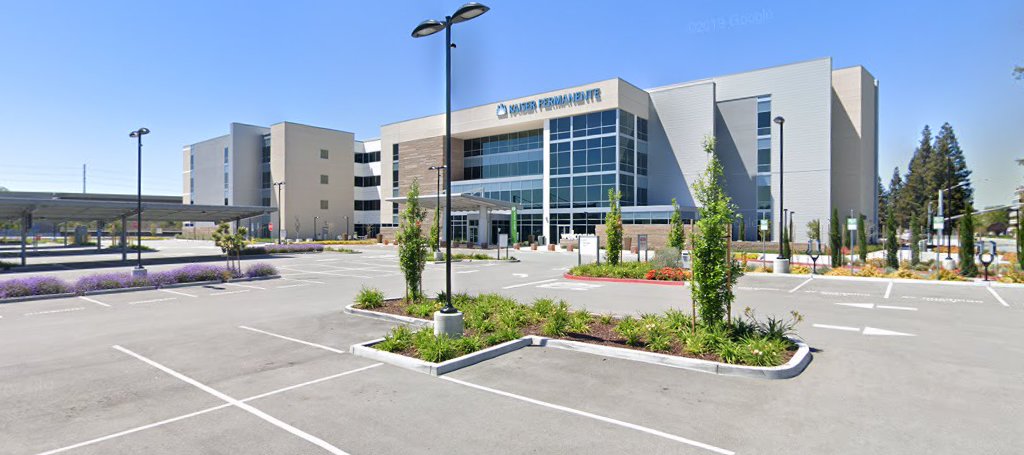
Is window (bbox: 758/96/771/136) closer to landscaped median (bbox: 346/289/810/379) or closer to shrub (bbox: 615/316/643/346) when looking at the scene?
landscaped median (bbox: 346/289/810/379)

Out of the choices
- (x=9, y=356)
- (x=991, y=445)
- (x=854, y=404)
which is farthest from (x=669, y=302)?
(x=9, y=356)

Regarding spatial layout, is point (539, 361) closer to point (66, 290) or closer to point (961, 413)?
point (961, 413)

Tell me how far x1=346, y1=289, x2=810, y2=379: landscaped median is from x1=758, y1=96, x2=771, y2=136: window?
44.0m

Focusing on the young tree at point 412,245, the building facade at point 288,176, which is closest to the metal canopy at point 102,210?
A: the young tree at point 412,245

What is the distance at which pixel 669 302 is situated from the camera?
48.5 feet

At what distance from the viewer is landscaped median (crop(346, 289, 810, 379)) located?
7.67m

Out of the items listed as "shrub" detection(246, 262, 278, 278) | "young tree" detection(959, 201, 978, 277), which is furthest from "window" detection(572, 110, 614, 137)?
"shrub" detection(246, 262, 278, 278)

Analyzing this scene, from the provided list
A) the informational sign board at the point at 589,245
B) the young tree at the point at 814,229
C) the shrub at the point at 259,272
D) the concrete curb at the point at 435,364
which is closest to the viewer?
the concrete curb at the point at 435,364

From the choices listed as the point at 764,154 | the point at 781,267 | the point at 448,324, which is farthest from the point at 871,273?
the point at 764,154

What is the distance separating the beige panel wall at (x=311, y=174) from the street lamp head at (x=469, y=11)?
6816 cm

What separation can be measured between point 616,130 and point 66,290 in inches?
1647

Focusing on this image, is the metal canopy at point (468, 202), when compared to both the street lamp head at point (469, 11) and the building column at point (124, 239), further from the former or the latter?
the street lamp head at point (469, 11)

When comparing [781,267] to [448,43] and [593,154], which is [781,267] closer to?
[448,43]

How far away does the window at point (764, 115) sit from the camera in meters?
47.7
